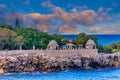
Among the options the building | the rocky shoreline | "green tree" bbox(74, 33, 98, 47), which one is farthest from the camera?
"green tree" bbox(74, 33, 98, 47)

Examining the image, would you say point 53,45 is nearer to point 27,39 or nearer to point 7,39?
point 27,39

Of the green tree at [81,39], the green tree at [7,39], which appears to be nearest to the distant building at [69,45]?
the green tree at [81,39]

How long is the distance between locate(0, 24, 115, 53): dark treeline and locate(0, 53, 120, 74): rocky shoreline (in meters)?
3.83

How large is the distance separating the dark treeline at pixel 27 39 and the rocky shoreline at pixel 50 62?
3.83 metres

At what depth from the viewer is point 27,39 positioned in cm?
4897

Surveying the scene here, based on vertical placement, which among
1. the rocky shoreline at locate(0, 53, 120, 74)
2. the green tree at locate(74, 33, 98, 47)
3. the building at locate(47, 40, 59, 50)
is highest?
the green tree at locate(74, 33, 98, 47)

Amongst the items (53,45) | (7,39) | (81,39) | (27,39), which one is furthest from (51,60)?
(81,39)

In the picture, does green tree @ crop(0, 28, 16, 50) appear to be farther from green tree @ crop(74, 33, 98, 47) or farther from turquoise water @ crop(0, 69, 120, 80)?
turquoise water @ crop(0, 69, 120, 80)

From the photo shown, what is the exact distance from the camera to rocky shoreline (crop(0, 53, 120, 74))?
43.4 m

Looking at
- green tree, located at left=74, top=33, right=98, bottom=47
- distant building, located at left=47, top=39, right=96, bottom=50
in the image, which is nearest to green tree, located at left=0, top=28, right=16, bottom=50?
distant building, located at left=47, top=39, right=96, bottom=50

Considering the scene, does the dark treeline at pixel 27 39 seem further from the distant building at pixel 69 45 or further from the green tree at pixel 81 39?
the distant building at pixel 69 45

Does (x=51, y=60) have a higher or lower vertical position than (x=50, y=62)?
higher

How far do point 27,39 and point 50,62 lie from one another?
4.96 meters

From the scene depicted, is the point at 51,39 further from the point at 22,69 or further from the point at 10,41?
the point at 22,69
